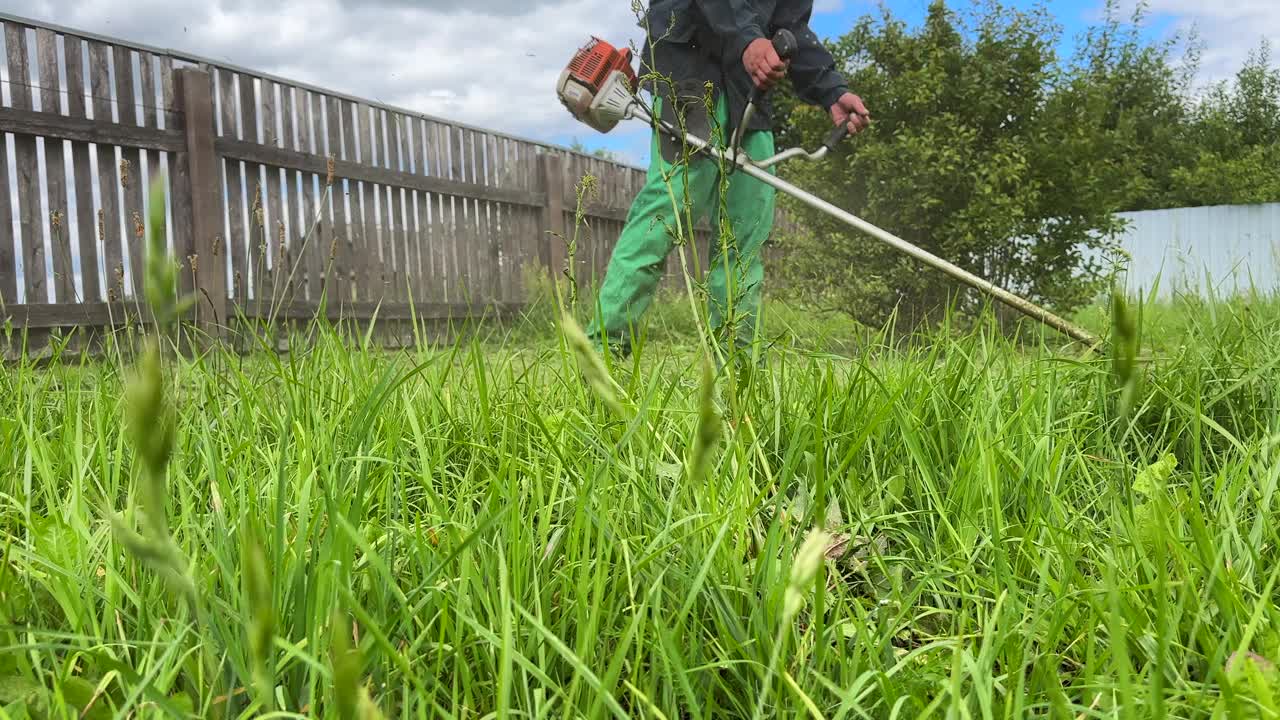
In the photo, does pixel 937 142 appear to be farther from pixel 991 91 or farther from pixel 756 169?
pixel 756 169

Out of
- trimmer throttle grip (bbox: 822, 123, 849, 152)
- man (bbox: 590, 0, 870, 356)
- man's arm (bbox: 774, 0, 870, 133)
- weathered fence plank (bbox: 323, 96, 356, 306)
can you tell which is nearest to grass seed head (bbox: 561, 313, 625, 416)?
man (bbox: 590, 0, 870, 356)

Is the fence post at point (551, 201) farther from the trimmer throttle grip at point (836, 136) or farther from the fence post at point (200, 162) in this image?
the trimmer throttle grip at point (836, 136)

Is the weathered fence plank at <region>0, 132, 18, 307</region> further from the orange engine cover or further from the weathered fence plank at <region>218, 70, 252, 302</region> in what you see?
the orange engine cover

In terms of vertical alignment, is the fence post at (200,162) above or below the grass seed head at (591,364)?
above

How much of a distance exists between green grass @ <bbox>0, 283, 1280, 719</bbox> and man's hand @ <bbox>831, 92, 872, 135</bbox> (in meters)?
2.34

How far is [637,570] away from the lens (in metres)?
0.96

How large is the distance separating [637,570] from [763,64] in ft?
8.96

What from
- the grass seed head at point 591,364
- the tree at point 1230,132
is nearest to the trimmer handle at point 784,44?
the grass seed head at point 591,364

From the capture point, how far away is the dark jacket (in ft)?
11.6

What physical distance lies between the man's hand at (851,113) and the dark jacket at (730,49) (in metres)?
0.08

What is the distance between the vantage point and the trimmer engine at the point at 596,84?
391cm

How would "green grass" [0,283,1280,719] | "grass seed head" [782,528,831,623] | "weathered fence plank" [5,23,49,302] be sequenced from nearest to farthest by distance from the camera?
"grass seed head" [782,528,831,623]
"green grass" [0,283,1280,719]
"weathered fence plank" [5,23,49,302]

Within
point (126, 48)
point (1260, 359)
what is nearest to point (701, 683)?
point (1260, 359)

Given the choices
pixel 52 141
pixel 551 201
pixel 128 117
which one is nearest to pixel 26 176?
pixel 52 141
